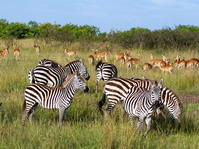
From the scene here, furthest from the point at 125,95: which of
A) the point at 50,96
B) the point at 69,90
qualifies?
the point at 50,96

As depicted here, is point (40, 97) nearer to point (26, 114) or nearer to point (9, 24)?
point (26, 114)

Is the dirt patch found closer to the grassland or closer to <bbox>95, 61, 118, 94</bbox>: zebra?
the grassland

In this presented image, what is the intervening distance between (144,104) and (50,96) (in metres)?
2.07

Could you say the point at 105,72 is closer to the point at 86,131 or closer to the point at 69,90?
the point at 69,90

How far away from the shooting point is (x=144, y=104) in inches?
302

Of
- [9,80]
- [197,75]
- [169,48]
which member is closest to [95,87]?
[9,80]

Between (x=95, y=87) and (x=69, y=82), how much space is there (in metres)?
5.37

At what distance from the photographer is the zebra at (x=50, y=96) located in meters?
8.47

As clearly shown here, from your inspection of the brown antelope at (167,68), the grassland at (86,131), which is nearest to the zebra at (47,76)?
the grassland at (86,131)

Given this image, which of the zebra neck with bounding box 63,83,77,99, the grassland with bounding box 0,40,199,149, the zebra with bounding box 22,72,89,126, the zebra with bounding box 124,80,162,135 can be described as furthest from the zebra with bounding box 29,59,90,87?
the zebra with bounding box 124,80,162,135

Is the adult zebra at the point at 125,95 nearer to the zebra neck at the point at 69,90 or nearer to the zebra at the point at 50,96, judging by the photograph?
the zebra at the point at 50,96

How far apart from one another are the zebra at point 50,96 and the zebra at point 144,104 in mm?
1182

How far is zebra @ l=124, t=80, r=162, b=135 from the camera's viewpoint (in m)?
7.47

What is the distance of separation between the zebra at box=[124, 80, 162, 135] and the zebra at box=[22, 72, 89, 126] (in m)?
1.18
